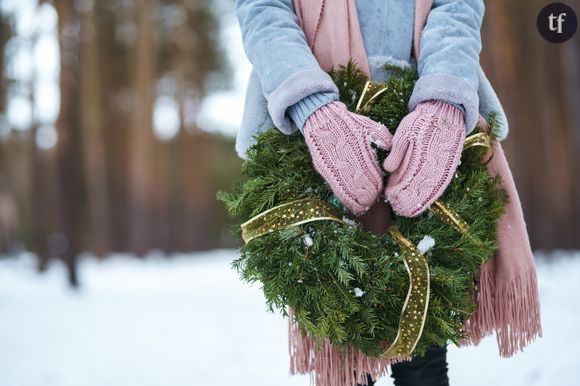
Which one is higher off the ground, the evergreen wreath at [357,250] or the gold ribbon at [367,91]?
the gold ribbon at [367,91]

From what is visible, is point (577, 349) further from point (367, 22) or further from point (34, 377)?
point (34, 377)

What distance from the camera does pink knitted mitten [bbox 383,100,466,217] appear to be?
1.31 m

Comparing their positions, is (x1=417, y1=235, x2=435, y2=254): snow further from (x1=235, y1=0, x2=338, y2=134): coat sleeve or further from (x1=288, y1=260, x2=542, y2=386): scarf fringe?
(x1=235, y1=0, x2=338, y2=134): coat sleeve

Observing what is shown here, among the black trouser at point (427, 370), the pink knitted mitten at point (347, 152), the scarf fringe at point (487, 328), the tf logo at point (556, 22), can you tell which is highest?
the tf logo at point (556, 22)

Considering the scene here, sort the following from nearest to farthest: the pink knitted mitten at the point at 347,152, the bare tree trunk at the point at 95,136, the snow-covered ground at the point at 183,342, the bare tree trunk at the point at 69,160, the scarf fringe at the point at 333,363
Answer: the pink knitted mitten at the point at 347,152 < the scarf fringe at the point at 333,363 < the snow-covered ground at the point at 183,342 < the bare tree trunk at the point at 69,160 < the bare tree trunk at the point at 95,136

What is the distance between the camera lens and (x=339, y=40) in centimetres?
154

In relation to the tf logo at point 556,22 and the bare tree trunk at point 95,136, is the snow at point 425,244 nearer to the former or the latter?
the tf logo at point 556,22

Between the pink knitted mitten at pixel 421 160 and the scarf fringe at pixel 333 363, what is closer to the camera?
the pink knitted mitten at pixel 421 160

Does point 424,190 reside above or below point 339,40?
below

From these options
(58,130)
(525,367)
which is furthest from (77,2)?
(525,367)

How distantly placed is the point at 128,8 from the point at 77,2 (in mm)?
7317

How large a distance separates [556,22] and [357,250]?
5.73 feet

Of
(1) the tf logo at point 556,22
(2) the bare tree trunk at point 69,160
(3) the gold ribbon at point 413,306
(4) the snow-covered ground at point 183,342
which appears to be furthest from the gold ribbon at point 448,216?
(2) the bare tree trunk at point 69,160

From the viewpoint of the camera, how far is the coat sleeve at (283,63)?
4.48ft
